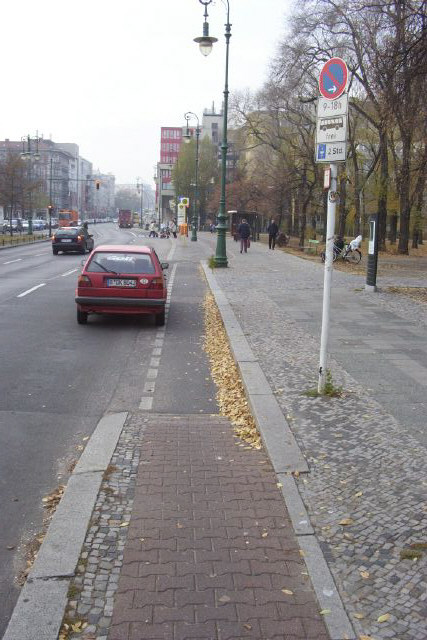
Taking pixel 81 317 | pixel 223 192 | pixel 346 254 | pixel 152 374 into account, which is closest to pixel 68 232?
pixel 223 192

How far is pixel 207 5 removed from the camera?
2302 cm

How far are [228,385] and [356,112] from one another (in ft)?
111

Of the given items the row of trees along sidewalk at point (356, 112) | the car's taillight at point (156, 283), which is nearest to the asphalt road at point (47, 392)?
the car's taillight at point (156, 283)

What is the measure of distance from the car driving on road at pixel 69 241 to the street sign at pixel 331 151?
31339mm

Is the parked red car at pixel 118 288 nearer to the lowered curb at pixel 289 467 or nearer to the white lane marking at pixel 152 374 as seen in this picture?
the white lane marking at pixel 152 374

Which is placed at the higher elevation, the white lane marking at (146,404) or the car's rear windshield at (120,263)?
the car's rear windshield at (120,263)

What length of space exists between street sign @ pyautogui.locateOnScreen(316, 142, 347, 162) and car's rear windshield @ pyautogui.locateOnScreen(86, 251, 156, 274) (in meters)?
5.79

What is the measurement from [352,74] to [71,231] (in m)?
17.2

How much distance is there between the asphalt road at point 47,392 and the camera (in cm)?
430

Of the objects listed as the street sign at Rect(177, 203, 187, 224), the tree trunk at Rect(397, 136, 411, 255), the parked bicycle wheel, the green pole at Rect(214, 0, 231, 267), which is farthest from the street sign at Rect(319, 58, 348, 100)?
the street sign at Rect(177, 203, 187, 224)

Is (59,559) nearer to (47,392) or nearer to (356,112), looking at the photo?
(47,392)

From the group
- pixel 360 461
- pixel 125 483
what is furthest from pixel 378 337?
pixel 125 483

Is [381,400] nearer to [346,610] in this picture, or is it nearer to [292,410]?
[292,410]

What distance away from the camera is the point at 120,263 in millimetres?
12047
